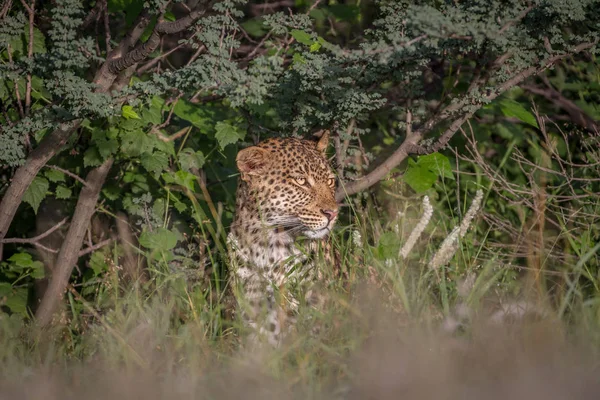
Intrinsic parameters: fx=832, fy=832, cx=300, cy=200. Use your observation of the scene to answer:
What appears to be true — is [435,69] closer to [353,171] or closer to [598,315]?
[353,171]

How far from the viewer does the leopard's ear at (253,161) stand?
503 centimetres

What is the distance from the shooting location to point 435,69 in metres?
6.82

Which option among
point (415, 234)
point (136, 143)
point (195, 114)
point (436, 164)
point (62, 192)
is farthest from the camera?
point (62, 192)

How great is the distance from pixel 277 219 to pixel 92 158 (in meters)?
1.50

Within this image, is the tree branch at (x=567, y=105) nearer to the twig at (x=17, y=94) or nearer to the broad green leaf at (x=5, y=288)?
the twig at (x=17, y=94)

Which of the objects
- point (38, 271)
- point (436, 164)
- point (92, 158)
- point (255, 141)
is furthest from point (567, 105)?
point (38, 271)

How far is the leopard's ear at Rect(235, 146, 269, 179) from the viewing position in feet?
16.5

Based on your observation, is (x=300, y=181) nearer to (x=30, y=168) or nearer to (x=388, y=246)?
(x=388, y=246)

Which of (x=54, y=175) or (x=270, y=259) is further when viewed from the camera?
(x=54, y=175)

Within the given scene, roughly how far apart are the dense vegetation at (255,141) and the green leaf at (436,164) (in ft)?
0.08

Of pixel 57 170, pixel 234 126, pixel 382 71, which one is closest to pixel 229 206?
pixel 234 126

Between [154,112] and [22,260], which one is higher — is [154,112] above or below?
above

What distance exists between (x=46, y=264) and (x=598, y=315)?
4.08 meters

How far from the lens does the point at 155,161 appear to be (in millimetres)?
5570
